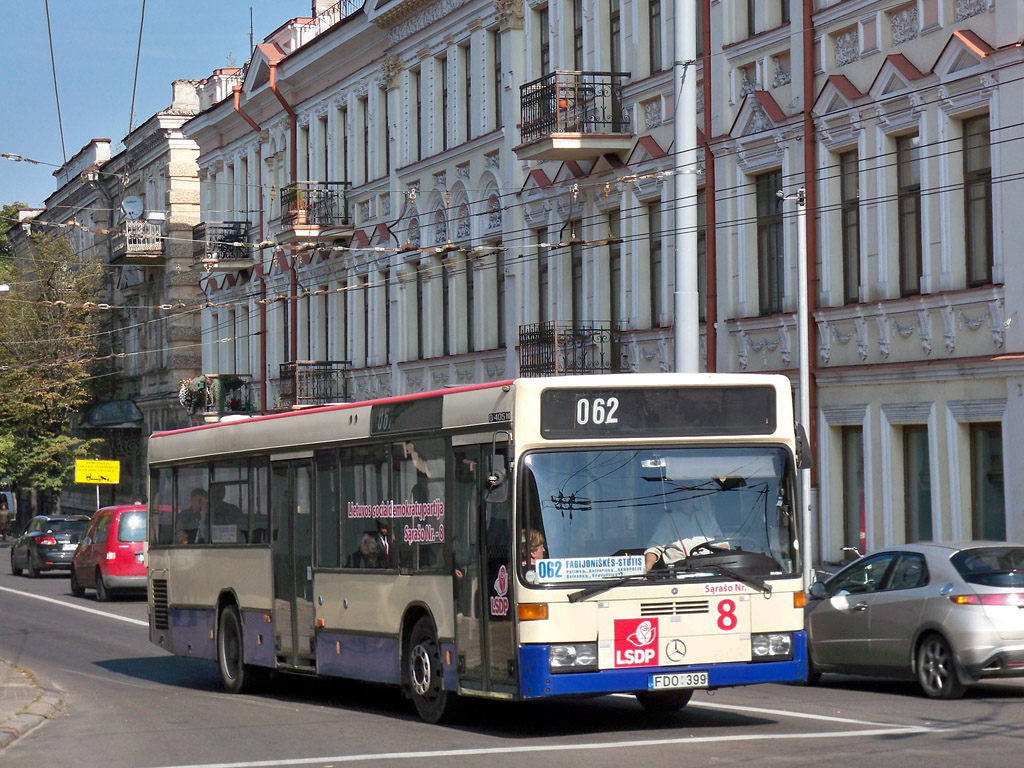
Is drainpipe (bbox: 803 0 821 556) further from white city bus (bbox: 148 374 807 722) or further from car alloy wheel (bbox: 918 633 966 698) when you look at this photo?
white city bus (bbox: 148 374 807 722)

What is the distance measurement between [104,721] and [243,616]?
106 inches

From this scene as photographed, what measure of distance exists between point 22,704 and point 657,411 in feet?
21.3

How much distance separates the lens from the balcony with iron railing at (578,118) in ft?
95.3

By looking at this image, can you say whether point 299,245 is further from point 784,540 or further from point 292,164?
point 784,540

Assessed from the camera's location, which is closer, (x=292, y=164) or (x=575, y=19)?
(x=575, y=19)

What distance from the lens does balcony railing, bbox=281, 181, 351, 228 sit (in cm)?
4178

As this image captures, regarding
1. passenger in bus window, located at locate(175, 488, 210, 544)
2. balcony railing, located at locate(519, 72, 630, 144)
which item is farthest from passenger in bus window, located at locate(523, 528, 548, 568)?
balcony railing, located at locate(519, 72, 630, 144)

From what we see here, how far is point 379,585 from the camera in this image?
45.5ft

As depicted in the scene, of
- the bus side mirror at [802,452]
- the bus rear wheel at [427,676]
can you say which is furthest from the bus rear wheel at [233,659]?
the bus side mirror at [802,452]

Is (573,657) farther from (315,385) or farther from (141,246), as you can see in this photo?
(141,246)

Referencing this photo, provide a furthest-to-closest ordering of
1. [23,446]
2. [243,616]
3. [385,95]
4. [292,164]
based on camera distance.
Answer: [23,446] < [292,164] < [385,95] < [243,616]

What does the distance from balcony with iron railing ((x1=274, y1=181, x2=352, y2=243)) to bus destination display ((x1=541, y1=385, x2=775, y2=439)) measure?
2983cm

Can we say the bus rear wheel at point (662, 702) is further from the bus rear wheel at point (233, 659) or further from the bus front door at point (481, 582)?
the bus rear wheel at point (233, 659)

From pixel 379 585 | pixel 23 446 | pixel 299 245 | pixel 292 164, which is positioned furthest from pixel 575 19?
pixel 23 446
